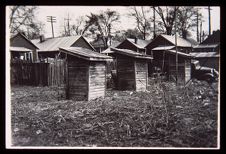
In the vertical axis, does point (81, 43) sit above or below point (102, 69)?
above

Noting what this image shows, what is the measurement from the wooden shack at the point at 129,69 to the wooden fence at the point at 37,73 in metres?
4.48

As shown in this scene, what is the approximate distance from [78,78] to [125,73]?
4717 millimetres

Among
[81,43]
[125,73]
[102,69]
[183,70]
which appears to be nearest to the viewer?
[102,69]

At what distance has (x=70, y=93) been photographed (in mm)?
12781

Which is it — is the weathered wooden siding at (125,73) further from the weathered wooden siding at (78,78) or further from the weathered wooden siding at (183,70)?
the weathered wooden siding at (183,70)

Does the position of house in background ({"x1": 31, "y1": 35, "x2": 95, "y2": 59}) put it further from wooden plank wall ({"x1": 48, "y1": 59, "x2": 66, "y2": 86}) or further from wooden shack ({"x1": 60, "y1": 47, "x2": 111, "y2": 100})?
wooden shack ({"x1": 60, "y1": 47, "x2": 111, "y2": 100})

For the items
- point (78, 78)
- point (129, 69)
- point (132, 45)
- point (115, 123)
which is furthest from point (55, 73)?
point (132, 45)

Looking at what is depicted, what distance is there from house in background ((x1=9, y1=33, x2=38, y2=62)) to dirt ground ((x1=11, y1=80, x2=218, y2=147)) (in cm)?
2012

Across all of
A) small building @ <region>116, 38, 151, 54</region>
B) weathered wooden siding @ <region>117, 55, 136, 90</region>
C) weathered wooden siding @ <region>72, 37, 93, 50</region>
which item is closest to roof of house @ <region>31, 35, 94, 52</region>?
weathered wooden siding @ <region>72, 37, 93, 50</region>

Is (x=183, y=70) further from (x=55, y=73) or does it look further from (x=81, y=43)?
(x=81, y=43)

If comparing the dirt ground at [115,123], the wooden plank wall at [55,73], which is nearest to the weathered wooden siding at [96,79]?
the dirt ground at [115,123]

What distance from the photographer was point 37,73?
18.3 meters

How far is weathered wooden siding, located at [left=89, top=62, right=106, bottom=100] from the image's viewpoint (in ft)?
40.7

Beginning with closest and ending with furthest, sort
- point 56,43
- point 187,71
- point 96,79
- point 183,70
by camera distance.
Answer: point 96,79 → point 183,70 → point 187,71 → point 56,43
